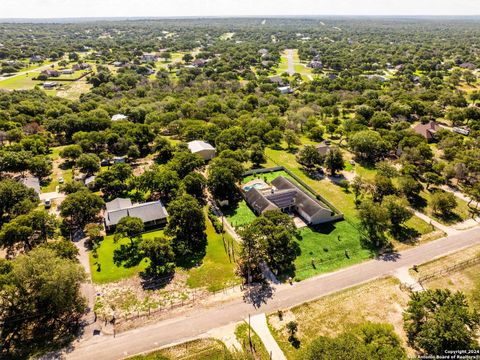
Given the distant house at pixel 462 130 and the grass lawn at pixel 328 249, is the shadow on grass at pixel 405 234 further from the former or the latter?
the distant house at pixel 462 130

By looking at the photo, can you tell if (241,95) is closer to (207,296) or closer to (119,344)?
(207,296)

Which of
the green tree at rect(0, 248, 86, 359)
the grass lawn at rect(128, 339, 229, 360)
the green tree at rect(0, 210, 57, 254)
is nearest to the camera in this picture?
the grass lawn at rect(128, 339, 229, 360)

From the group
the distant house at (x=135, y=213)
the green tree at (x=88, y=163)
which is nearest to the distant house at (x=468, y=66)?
the distant house at (x=135, y=213)

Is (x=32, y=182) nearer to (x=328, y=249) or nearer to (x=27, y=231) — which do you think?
(x=27, y=231)

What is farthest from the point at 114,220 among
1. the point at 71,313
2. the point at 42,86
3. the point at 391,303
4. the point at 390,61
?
the point at 390,61

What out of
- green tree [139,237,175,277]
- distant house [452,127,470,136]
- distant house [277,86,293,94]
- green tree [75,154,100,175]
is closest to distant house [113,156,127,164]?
green tree [75,154,100,175]

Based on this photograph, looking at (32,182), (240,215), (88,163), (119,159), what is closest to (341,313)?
(240,215)

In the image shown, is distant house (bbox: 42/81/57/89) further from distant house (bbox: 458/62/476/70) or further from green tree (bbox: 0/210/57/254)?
distant house (bbox: 458/62/476/70)
